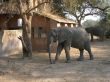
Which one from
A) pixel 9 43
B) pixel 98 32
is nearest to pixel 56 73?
pixel 9 43

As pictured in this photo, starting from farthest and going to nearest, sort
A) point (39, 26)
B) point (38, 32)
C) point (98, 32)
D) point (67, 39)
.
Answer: point (98, 32) < point (38, 32) < point (39, 26) < point (67, 39)

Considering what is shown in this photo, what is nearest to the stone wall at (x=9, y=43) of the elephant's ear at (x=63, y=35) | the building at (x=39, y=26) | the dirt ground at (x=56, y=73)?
the building at (x=39, y=26)

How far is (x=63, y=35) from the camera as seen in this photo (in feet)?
54.3

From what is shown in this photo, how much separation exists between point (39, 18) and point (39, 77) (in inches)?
504

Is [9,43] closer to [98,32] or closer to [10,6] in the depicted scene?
[10,6]

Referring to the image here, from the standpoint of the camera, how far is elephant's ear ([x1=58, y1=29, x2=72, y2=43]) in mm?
16484

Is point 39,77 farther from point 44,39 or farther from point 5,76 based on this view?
point 44,39

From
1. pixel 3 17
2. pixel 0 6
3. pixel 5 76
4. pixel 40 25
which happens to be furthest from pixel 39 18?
pixel 5 76

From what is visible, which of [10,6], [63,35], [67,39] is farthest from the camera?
[10,6]

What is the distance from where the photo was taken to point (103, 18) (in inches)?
1719

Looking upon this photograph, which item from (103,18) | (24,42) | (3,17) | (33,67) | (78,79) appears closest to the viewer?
(78,79)

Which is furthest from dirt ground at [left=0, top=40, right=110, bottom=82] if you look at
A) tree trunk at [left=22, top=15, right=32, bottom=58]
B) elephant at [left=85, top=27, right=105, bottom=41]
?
elephant at [left=85, top=27, right=105, bottom=41]

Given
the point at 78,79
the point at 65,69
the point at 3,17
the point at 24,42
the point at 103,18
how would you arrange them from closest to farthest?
the point at 78,79 → the point at 65,69 → the point at 24,42 → the point at 3,17 → the point at 103,18

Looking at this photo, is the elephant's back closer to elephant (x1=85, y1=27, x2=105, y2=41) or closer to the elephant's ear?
the elephant's ear
